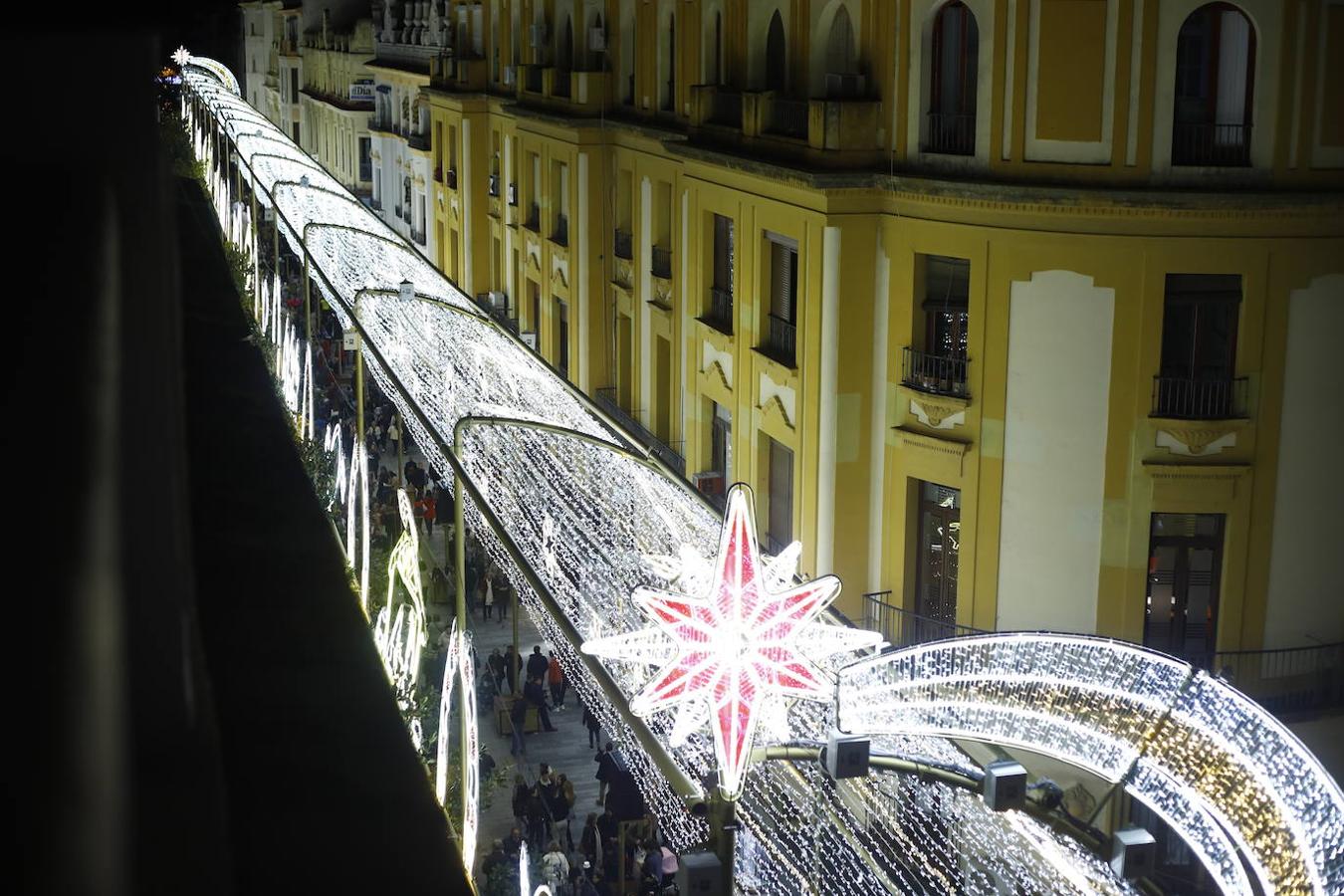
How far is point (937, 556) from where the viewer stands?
785 inches

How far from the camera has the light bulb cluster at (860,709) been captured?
27.8 feet

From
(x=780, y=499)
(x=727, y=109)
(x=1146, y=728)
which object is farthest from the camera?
(x=727, y=109)

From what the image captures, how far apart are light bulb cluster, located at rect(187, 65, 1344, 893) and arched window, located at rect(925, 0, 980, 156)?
19.6 ft

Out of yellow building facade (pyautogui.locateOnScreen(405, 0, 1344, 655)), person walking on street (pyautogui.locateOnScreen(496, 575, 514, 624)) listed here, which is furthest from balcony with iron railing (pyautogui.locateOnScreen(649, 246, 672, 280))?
person walking on street (pyautogui.locateOnScreen(496, 575, 514, 624))

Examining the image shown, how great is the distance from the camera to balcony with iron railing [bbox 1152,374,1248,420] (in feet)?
58.3

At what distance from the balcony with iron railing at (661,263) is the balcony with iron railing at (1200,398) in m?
11.3

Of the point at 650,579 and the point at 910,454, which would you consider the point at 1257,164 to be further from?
the point at 650,579

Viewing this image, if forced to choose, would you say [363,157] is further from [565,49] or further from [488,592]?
[488,592]

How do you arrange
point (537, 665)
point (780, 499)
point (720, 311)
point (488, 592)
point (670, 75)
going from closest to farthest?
1. point (537, 665)
2. point (780, 499)
3. point (720, 311)
4. point (488, 592)
5. point (670, 75)

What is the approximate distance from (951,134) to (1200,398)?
14.4 ft

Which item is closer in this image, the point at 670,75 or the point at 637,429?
the point at 670,75

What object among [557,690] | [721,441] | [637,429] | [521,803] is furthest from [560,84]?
[521,803]

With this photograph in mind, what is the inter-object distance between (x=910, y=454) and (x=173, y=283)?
18.2m

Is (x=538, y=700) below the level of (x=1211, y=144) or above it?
below
